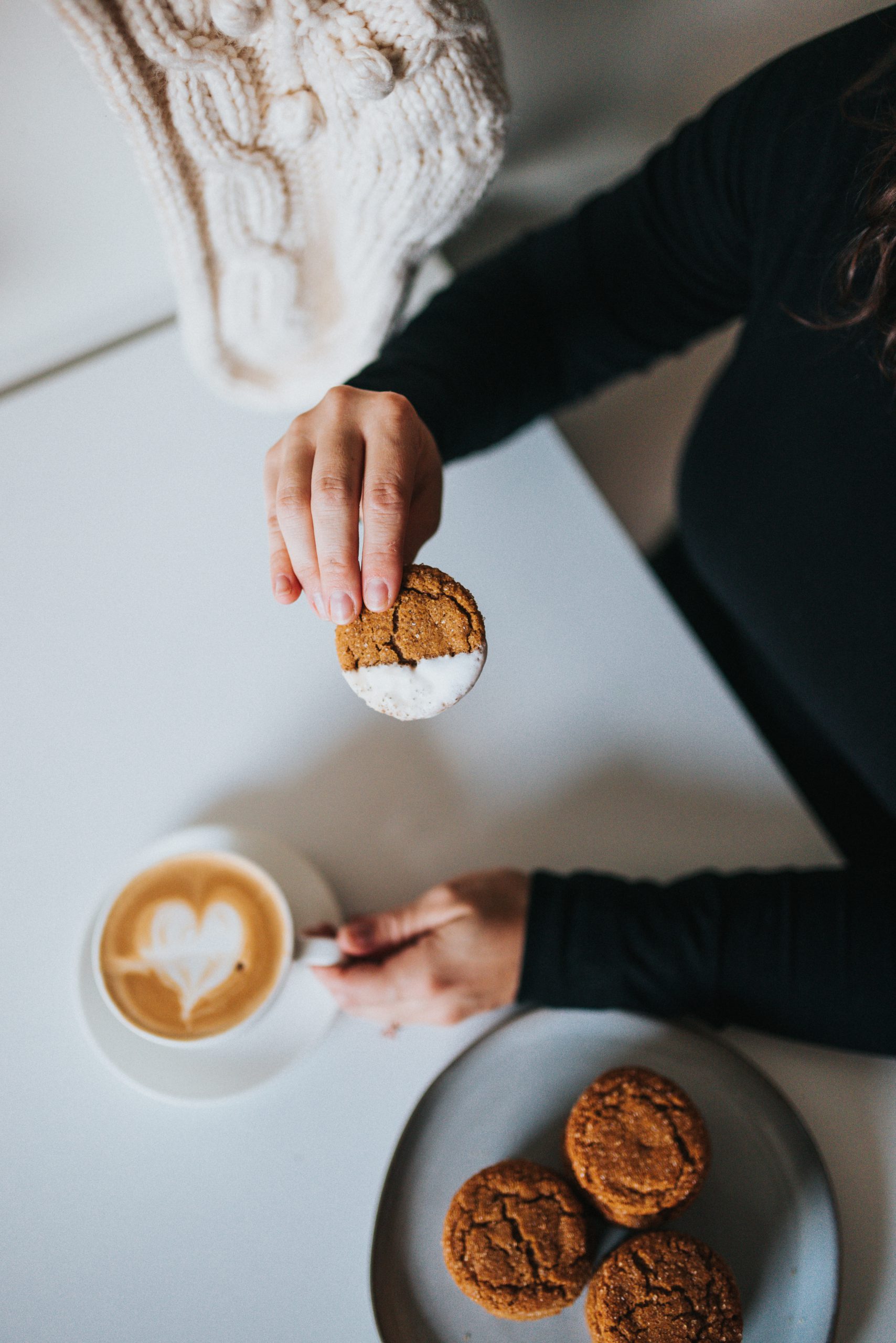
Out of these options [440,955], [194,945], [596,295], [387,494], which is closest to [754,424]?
[596,295]

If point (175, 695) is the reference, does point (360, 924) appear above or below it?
below

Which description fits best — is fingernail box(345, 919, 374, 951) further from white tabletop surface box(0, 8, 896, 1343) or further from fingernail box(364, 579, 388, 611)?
fingernail box(364, 579, 388, 611)

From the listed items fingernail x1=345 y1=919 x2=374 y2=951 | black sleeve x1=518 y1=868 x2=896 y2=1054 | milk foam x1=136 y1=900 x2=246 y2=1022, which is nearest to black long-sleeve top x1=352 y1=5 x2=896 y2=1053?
black sleeve x1=518 y1=868 x2=896 y2=1054

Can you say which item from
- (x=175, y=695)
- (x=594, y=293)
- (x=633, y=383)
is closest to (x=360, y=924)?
(x=175, y=695)

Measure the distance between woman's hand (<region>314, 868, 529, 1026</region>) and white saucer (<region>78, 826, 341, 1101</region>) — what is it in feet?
0.09

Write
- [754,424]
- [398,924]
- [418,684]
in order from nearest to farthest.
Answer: [418,684] → [398,924] → [754,424]

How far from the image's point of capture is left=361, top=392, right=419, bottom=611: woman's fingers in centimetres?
41

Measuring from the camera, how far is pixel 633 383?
1.14 metres

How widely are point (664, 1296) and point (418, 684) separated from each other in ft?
1.42

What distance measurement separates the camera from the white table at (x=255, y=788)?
0.55m

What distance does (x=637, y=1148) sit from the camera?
529 mm

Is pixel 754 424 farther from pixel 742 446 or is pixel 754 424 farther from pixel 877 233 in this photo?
pixel 877 233

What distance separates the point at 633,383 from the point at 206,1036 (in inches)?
39.6

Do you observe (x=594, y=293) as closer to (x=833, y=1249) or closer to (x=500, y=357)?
(x=500, y=357)
